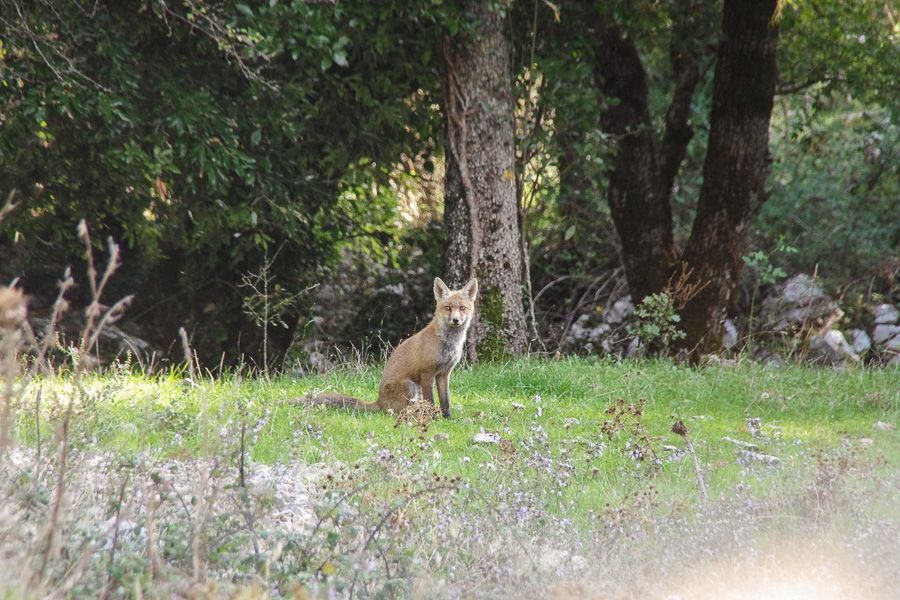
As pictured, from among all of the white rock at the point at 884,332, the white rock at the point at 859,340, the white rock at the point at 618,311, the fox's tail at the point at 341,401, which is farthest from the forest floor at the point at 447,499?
the white rock at the point at 618,311

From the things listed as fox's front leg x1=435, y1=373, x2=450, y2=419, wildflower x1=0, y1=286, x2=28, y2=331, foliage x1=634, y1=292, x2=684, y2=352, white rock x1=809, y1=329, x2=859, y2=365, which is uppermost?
wildflower x1=0, y1=286, x2=28, y2=331

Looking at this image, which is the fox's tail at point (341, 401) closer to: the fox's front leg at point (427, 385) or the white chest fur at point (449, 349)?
the fox's front leg at point (427, 385)

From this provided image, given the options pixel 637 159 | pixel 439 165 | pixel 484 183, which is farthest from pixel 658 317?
pixel 439 165

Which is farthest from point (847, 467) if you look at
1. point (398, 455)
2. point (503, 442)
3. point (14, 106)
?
point (14, 106)

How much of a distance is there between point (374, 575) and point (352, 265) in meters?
12.4

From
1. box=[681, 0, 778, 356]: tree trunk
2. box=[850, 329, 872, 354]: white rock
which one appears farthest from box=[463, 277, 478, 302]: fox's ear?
box=[850, 329, 872, 354]: white rock

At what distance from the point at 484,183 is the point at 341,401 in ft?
15.1

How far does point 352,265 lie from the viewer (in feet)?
54.3

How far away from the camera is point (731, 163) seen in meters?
13.0

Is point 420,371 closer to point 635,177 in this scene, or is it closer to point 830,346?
point 635,177

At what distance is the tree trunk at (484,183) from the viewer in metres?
12.2

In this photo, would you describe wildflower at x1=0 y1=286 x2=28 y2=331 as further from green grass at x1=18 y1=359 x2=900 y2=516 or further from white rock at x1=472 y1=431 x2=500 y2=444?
white rock at x1=472 y1=431 x2=500 y2=444

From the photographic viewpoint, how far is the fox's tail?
8.45 meters

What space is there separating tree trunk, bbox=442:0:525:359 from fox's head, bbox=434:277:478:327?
282 cm
